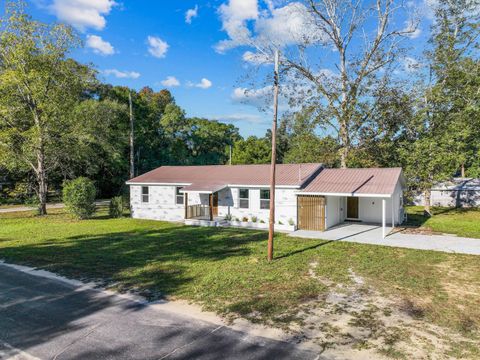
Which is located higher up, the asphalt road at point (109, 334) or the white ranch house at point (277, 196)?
the white ranch house at point (277, 196)

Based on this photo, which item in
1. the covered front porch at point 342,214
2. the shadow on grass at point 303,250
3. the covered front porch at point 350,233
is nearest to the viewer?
the shadow on grass at point 303,250

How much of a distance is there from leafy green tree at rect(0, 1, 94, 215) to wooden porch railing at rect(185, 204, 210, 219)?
11743mm

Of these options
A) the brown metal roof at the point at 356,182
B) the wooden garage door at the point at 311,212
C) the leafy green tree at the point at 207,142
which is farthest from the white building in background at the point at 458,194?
the leafy green tree at the point at 207,142

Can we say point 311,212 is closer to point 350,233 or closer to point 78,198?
point 350,233

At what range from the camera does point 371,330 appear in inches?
241

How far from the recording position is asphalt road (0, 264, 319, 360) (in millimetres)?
5352

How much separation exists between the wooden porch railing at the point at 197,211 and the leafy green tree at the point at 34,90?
11.7m

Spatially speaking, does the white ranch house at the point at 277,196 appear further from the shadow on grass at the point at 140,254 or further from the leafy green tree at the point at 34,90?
the leafy green tree at the point at 34,90

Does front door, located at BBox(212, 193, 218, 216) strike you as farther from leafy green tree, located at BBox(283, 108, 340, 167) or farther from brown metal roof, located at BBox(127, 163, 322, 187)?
leafy green tree, located at BBox(283, 108, 340, 167)

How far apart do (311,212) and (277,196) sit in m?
2.00

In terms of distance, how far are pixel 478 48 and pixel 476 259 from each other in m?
19.1

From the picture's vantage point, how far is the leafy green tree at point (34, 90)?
22.0m

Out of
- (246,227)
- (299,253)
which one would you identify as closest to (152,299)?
(299,253)

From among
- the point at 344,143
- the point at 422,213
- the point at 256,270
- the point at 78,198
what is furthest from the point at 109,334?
the point at 422,213
